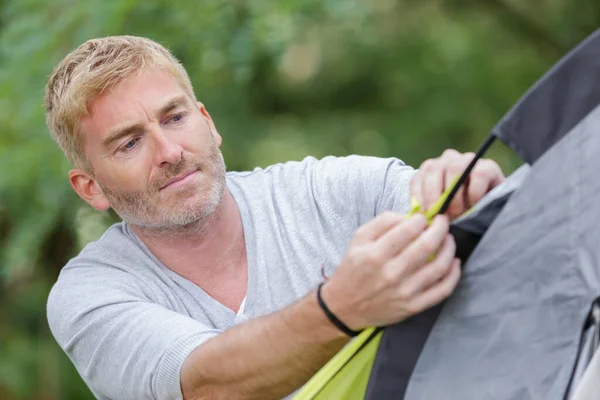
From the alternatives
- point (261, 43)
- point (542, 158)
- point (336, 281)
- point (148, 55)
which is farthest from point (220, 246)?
point (261, 43)

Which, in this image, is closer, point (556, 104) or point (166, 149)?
point (556, 104)

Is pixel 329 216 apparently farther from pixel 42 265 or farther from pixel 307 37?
pixel 42 265

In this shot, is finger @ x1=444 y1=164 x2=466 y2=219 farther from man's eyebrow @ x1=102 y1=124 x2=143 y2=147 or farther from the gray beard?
man's eyebrow @ x1=102 y1=124 x2=143 y2=147

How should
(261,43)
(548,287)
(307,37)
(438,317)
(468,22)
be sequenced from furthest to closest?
(468,22) < (307,37) < (261,43) < (438,317) < (548,287)

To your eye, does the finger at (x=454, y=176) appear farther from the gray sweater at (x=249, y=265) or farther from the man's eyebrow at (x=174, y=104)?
the man's eyebrow at (x=174, y=104)

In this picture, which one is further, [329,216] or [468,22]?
[468,22]

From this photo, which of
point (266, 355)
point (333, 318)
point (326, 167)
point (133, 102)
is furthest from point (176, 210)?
point (333, 318)

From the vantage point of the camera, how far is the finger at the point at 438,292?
1.29 m

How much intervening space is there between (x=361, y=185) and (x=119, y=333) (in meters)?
0.62

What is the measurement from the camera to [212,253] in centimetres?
212

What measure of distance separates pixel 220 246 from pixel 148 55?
0.46m

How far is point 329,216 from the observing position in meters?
2.08

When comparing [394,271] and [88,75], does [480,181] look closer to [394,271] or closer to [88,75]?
[394,271]

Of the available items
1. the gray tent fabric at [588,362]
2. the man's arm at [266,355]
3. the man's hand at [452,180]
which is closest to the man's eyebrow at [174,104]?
the man's arm at [266,355]
